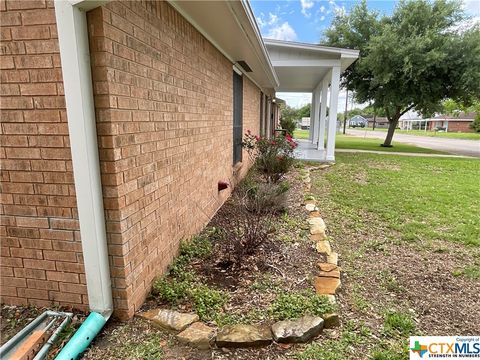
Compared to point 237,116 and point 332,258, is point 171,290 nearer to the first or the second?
point 332,258

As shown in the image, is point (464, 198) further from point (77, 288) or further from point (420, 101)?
point (420, 101)

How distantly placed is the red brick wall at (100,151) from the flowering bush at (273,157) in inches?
156

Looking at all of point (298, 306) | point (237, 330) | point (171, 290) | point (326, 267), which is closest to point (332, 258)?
point (326, 267)

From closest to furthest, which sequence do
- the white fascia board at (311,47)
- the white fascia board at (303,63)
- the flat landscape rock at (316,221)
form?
the flat landscape rock at (316,221), the white fascia board at (311,47), the white fascia board at (303,63)

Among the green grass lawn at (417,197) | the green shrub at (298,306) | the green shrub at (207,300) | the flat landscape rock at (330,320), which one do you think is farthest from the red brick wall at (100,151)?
the green grass lawn at (417,197)

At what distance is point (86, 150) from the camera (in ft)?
6.03

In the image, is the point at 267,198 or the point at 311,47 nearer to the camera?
the point at 267,198

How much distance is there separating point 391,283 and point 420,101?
15.1 metres

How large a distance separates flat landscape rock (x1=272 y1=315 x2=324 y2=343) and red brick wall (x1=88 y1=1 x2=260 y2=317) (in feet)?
3.55

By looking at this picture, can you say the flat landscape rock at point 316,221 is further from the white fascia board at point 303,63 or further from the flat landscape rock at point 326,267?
the white fascia board at point 303,63

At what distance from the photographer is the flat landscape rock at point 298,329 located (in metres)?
2.04

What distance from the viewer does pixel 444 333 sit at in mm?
2262

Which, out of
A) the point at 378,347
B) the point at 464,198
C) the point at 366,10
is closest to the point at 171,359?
the point at 378,347

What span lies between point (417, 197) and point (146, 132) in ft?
19.5
